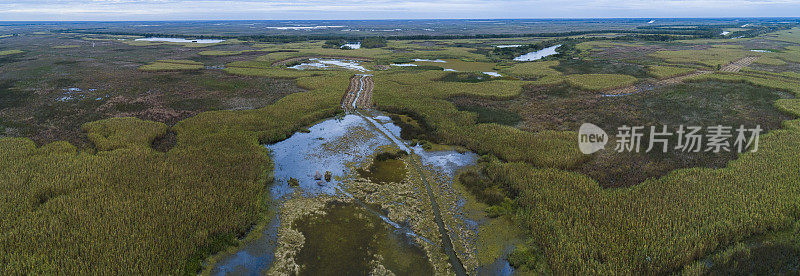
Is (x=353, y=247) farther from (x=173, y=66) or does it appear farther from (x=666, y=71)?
(x=173, y=66)

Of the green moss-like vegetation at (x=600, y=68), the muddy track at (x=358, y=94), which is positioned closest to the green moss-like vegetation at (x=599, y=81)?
the green moss-like vegetation at (x=600, y=68)

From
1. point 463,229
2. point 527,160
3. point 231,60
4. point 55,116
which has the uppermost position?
point 231,60

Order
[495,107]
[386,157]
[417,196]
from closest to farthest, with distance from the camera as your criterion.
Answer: [417,196] → [386,157] → [495,107]

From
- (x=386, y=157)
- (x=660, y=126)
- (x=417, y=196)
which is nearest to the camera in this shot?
(x=417, y=196)

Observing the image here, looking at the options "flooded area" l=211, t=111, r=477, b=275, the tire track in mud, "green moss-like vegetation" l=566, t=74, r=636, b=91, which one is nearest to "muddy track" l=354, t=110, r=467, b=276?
the tire track in mud

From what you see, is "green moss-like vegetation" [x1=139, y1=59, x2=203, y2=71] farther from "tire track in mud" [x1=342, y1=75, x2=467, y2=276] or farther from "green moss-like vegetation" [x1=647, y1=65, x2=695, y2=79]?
"green moss-like vegetation" [x1=647, y1=65, x2=695, y2=79]

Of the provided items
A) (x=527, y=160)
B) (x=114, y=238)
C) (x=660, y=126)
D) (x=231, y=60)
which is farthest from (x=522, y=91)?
(x=231, y=60)

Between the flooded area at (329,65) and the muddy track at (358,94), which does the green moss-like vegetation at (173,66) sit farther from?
the muddy track at (358,94)

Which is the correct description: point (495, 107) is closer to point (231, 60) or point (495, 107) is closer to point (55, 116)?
point (55, 116)
